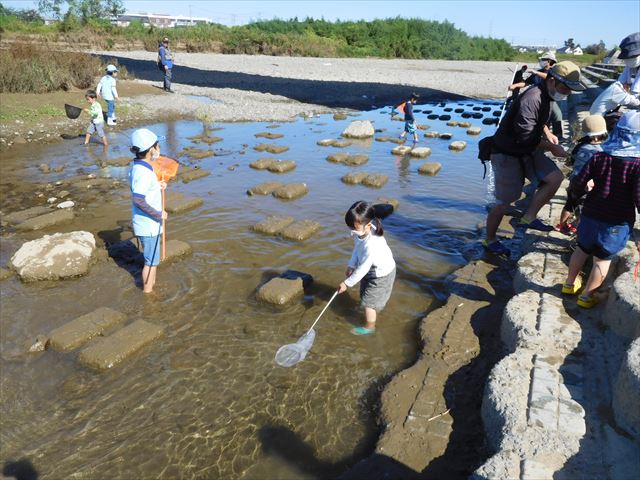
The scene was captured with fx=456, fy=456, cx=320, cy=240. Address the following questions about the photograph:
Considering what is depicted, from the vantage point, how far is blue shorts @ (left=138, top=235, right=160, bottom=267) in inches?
173

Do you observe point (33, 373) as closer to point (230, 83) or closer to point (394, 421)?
point (394, 421)

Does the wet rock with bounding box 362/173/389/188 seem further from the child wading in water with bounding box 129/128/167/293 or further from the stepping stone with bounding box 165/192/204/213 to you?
the child wading in water with bounding box 129/128/167/293

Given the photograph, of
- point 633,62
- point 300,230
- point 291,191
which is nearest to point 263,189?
point 291,191

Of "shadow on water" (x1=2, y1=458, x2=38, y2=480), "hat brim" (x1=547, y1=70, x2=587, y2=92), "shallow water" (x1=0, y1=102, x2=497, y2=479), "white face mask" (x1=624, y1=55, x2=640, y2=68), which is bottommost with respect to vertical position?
"shadow on water" (x1=2, y1=458, x2=38, y2=480)

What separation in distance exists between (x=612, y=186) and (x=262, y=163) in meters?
6.60

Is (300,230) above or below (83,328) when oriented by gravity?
above

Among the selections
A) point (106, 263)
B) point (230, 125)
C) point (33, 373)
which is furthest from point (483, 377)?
point (230, 125)

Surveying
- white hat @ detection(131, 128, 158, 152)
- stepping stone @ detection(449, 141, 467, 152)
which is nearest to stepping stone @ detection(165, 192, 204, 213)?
white hat @ detection(131, 128, 158, 152)

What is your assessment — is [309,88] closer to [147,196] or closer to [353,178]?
[353,178]

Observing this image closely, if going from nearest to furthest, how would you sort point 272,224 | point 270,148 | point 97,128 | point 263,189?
1. point 272,224
2. point 263,189
3. point 97,128
4. point 270,148

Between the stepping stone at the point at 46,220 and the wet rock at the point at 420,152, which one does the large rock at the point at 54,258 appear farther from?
the wet rock at the point at 420,152

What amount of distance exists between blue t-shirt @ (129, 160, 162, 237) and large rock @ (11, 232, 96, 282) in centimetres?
107

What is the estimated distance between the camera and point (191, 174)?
27.2ft

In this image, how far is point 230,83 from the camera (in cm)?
2152
